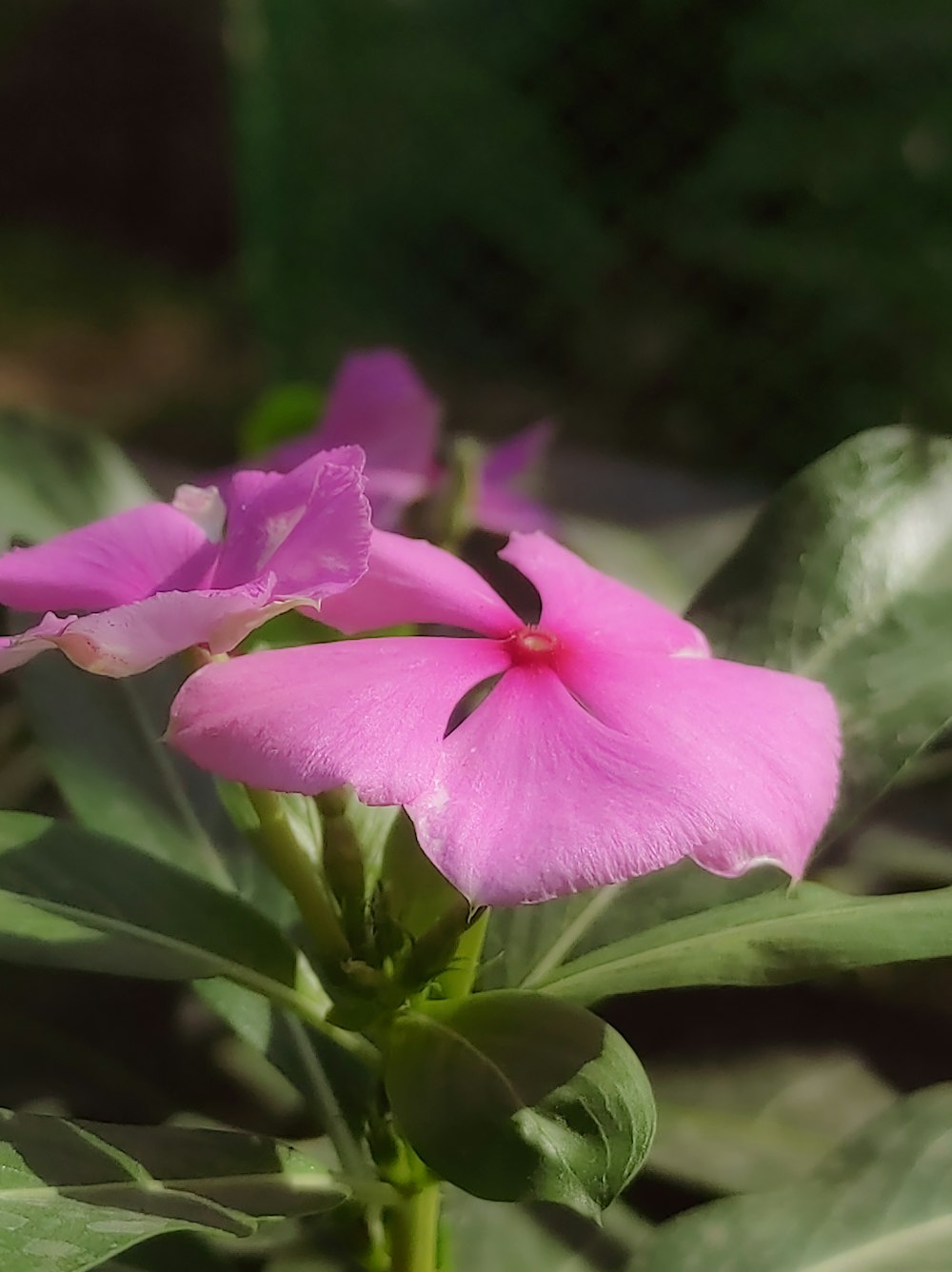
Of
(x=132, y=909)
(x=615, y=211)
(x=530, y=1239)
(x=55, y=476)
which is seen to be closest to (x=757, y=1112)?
(x=530, y=1239)

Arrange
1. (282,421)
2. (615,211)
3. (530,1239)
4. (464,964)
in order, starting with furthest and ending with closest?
Result: (615,211) < (282,421) < (530,1239) < (464,964)

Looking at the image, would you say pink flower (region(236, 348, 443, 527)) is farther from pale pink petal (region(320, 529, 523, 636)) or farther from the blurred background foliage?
the blurred background foliage

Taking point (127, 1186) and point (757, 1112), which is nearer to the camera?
point (127, 1186)

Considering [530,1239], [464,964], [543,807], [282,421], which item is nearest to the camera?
[543,807]

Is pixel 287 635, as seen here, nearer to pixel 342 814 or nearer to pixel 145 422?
pixel 342 814

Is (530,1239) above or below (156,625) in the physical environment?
below

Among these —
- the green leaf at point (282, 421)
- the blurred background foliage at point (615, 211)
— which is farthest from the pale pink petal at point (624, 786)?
the blurred background foliage at point (615, 211)

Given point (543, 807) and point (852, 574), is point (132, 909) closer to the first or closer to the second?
point (543, 807)

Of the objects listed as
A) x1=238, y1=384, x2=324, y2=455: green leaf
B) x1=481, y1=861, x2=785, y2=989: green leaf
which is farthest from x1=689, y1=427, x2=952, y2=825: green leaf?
x1=238, y1=384, x2=324, y2=455: green leaf
